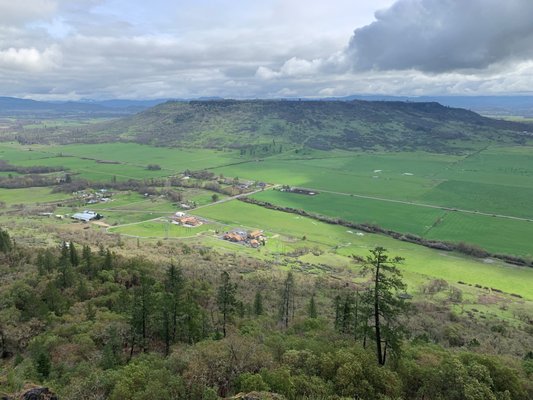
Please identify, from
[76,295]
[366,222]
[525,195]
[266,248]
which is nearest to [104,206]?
[266,248]

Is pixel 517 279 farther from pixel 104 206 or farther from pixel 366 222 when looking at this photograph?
pixel 104 206

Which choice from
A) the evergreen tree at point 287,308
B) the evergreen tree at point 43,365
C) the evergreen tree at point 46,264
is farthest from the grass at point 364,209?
the evergreen tree at point 43,365

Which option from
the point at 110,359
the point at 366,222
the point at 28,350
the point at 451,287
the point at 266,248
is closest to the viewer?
the point at 110,359

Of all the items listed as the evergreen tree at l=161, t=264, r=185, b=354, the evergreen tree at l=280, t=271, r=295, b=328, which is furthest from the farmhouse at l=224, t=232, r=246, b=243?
the evergreen tree at l=161, t=264, r=185, b=354

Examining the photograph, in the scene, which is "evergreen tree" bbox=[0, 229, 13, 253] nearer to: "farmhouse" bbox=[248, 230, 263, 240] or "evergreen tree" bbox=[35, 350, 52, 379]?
"evergreen tree" bbox=[35, 350, 52, 379]

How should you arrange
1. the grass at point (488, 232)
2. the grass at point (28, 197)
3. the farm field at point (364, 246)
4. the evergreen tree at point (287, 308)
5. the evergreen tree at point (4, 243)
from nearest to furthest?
1. the evergreen tree at point (287, 308)
2. the evergreen tree at point (4, 243)
3. the farm field at point (364, 246)
4. the grass at point (488, 232)
5. the grass at point (28, 197)

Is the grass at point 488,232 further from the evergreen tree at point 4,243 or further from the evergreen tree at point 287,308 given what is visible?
the evergreen tree at point 4,243

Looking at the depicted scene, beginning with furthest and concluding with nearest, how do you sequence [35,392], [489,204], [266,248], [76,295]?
1. [489,204]
2. [266,248]
3. [76,295]
4. [35,392]
